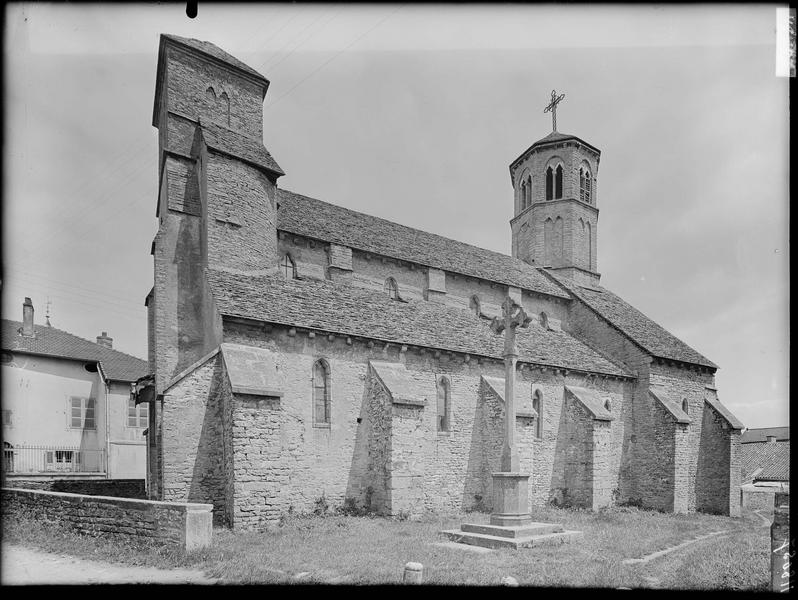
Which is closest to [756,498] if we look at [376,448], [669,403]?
[669,403]

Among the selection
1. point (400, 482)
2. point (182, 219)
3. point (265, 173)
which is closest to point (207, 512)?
point (400, 482)

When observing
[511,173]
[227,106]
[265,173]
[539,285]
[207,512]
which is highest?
[511,173]

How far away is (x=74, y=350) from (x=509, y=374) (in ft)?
81.0

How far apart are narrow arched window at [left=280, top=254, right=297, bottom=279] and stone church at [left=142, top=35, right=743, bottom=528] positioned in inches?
4.1

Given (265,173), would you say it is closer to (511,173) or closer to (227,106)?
(227,106)

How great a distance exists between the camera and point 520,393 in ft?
65.9

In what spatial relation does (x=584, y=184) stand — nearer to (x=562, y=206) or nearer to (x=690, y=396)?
(x=562, y=206)

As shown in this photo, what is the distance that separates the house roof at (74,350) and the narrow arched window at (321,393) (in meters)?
17.4

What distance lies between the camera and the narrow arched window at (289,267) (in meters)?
19.5

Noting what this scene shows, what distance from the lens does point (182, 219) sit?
1769 centimetres

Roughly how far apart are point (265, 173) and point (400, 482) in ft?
35.5

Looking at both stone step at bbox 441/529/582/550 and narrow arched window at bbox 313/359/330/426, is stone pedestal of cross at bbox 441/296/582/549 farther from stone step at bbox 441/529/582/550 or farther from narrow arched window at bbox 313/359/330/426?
narrow arched window at bbox 313/359/330/426

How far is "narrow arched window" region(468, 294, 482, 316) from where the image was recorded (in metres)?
24.4

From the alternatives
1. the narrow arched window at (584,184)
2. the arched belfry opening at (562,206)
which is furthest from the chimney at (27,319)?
the narrow arched window at (584,184)
